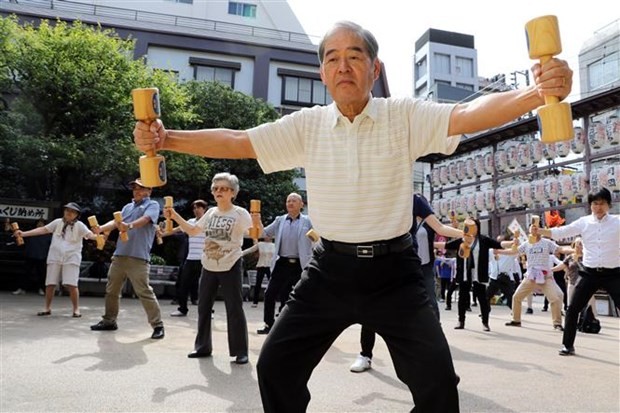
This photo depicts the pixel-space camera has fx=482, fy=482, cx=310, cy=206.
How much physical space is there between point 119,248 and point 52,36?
418 inches

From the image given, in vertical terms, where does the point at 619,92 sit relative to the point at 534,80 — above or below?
above

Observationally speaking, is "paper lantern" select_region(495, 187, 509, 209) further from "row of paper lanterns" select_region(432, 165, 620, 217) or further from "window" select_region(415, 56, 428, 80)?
"window" select_region(415, 56, 428, 80)

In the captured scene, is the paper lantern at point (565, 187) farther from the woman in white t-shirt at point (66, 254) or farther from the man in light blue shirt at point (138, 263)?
the woman in white t-shirt at point (66, 254)

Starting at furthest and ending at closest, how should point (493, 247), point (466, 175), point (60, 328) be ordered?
point (466, 175) → point (493, 247) → point (60, 328)

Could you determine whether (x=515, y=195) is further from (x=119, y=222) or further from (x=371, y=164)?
(x=371, y=164)

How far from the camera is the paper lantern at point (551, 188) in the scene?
16.4 meters

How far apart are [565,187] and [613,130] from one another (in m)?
2.41

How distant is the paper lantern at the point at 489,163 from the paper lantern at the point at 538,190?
2.55 meters

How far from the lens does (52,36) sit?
13961 millimetres

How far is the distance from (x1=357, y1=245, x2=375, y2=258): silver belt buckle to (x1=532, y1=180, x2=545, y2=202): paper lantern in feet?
54.6

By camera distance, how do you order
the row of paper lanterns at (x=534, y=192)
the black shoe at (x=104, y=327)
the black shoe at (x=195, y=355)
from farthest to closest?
the row of paper lanterns at (x=534, y=192) < the black shoe at (x=104, y=327) < the black shoe at (x=195, y=355)

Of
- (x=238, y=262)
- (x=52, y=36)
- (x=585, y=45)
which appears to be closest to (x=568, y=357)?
(x=238, y=262)

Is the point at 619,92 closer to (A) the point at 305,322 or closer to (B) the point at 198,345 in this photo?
(B) the point at 198,345

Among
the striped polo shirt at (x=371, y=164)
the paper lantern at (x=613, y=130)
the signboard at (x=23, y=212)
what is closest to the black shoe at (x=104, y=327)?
the striped polo shirt at (x=371, y=164)
